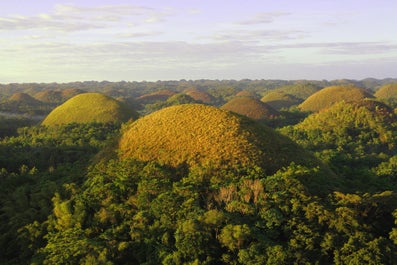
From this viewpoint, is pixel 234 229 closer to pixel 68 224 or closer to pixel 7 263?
pixel 68 224

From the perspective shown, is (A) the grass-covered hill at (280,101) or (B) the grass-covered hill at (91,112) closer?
(B) the grass-covered hill at (91,112)

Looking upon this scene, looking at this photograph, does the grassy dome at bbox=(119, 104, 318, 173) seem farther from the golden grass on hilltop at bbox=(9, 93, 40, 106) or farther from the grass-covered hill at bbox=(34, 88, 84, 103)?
the grass-covered hill at bbox=(34, 88, 84, 103)

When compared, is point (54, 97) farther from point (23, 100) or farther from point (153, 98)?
point (153, 98)

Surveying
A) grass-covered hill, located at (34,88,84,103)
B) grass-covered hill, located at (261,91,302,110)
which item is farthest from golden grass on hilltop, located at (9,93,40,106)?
→ grass-covered hill, located at (261,91,302,110)

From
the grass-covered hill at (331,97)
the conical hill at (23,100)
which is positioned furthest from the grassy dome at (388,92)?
the conical hill at (23,100)

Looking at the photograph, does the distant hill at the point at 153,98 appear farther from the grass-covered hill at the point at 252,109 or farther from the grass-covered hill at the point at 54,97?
the grass-covered hill at the point at 252,109

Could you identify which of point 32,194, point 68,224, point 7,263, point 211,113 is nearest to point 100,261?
point 68,224
